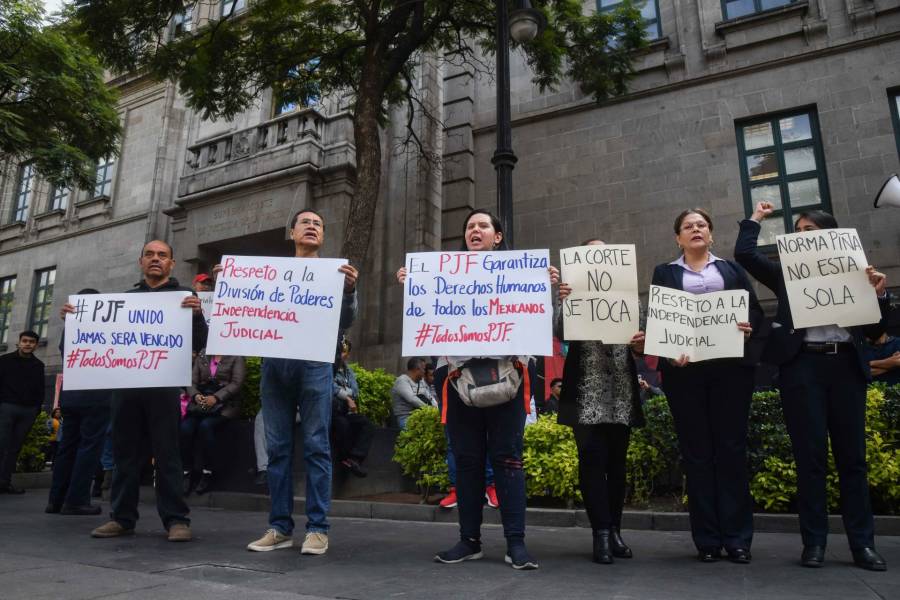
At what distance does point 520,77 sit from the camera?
44.4 feet

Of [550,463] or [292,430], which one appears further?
[550,463]

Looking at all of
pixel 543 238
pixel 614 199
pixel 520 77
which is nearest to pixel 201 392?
pixel 543 238

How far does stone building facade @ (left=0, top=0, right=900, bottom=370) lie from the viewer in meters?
10.9

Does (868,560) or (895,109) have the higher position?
(895,109)

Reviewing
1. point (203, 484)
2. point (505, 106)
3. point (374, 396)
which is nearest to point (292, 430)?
point (203, 484)

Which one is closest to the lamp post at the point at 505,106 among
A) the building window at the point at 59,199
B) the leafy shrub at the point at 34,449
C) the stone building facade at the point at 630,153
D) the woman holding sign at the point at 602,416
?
the woman holding sign at the point at 602,416

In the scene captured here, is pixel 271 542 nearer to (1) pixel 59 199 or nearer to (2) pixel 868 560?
(2) pixel 868 560

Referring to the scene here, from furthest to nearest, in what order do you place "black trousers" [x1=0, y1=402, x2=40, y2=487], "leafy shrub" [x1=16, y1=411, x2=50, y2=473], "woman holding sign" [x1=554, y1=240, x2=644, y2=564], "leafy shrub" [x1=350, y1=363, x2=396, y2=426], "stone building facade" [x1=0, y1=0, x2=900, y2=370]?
1. "stone building facade" [x1=0, y1=0, x2=900, y2=370]
2. "leafy shrub" [x1=16, y1=411, x2=50, y2=473]
3. "black trousers" [x1=0, y1=402, x2=40, y2=487]
4. "leafy shrub" [x1=350, y1=363, x2=396, y2=426]
5. "woman holding sign" [x1=554, y1=240, x2=644, y2=564]

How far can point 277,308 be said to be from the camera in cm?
417

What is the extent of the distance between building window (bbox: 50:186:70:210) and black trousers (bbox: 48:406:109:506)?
1656 centimetres

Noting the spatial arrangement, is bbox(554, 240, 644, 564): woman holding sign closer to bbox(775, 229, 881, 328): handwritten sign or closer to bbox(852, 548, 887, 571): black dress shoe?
bbox(775, 229, 881, 328): handwritten sign

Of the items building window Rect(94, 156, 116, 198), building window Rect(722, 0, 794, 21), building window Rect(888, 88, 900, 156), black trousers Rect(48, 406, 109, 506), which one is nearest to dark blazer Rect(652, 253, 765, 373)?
black trousers Rect(48, 406, 109, 506)

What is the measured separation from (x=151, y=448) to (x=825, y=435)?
4431 mm

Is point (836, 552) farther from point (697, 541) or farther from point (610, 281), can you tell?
point (610, 281)
